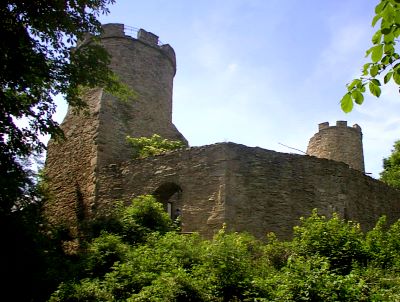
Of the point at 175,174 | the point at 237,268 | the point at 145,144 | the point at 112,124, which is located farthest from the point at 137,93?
the point at 237,268

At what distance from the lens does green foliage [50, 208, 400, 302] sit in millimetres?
8031

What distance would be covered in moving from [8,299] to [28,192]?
2171mm

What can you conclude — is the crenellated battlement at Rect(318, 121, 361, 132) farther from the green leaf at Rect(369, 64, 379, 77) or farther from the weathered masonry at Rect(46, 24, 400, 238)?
the green leaf at Rect(369, 64, 379, 77)

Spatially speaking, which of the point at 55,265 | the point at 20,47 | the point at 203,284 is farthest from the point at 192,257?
the point at 20,47

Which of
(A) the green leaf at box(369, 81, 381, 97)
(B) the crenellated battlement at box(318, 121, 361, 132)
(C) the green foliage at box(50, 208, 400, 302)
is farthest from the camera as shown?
(B) the crenellated battlement at box(318, 121, 361, 132)

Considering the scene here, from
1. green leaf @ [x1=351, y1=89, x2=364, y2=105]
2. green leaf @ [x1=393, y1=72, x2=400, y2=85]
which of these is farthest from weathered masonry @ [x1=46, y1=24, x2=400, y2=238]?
green leaf @ [x1=393, y1=72, x2=400, y2=85]

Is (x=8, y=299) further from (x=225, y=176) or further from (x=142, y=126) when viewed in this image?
(x=142, y=126)

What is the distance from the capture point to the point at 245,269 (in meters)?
9.19

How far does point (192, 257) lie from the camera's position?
10.1m

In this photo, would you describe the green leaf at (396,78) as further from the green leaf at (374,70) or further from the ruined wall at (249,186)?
the ruined wall at (249,186)

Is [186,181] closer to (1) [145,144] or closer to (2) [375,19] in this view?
(1) [145,144]

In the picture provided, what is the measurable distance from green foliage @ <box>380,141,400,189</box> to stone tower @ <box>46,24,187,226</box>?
449 inches

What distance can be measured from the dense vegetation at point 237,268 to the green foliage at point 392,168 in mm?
13554

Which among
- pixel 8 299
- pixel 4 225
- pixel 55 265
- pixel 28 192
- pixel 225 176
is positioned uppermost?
pixel 225 176
